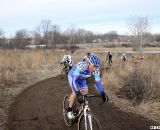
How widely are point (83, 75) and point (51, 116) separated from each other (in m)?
2.45

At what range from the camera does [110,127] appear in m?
8.46

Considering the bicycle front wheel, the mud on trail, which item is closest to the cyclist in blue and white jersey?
the bicycle front wheel

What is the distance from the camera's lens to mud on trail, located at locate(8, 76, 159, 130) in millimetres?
8609

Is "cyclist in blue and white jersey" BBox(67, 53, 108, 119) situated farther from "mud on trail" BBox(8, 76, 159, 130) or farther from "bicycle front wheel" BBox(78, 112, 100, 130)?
"mud on trail" BBox(8, 76, 159, 130)

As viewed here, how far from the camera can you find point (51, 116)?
32.0 feet

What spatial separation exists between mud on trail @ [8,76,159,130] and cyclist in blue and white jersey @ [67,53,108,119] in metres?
0.99

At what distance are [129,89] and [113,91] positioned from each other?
1430 mm

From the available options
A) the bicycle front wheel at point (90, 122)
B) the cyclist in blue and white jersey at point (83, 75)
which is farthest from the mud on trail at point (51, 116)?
the bicycle front wheel at point (90, 122)

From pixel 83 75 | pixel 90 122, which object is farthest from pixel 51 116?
pixel 90 122

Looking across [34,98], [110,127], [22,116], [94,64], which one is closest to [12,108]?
[22,116]

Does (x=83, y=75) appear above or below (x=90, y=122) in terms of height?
above

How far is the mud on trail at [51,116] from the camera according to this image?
8.61 metres

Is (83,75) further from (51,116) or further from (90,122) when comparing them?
(51,116)

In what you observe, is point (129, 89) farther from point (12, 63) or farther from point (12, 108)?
point (12, 63)
